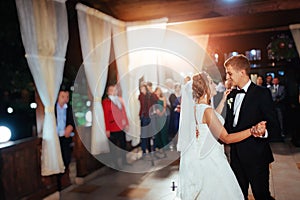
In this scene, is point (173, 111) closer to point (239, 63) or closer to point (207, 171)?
point (207, 171)

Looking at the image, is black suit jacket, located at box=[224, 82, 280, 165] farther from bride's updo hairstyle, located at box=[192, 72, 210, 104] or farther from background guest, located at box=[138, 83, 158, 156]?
background guest, located at box=[138, 83, 158, 156]

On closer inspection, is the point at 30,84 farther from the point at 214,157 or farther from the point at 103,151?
the point at 214,157

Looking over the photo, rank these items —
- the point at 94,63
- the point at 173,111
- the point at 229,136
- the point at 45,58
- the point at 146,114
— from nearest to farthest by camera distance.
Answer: the point at 229,136, the point at 45,58, the point at 94,63, the point at 146,114, the point at 173,111

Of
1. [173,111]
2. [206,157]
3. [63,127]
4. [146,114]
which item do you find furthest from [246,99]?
[173,111]

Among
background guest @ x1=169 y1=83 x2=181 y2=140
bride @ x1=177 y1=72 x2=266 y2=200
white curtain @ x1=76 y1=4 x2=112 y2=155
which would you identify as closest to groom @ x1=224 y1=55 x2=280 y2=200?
bride @ x1=177 y1=72 x2=266 y2=200

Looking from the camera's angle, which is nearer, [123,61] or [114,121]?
[114,121]

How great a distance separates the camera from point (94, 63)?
497 centimetres

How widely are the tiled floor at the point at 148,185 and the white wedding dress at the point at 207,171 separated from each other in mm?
1056

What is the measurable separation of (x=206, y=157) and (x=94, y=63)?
2.96 meters

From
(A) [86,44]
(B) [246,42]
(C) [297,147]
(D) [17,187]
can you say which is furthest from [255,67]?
(D) [17,187]

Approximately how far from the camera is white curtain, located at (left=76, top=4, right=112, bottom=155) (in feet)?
15.7

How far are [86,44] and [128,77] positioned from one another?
5.40ft

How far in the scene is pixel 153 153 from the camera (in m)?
5.93

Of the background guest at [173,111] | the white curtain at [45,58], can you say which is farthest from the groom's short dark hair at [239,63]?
the background guest at [173,111]
